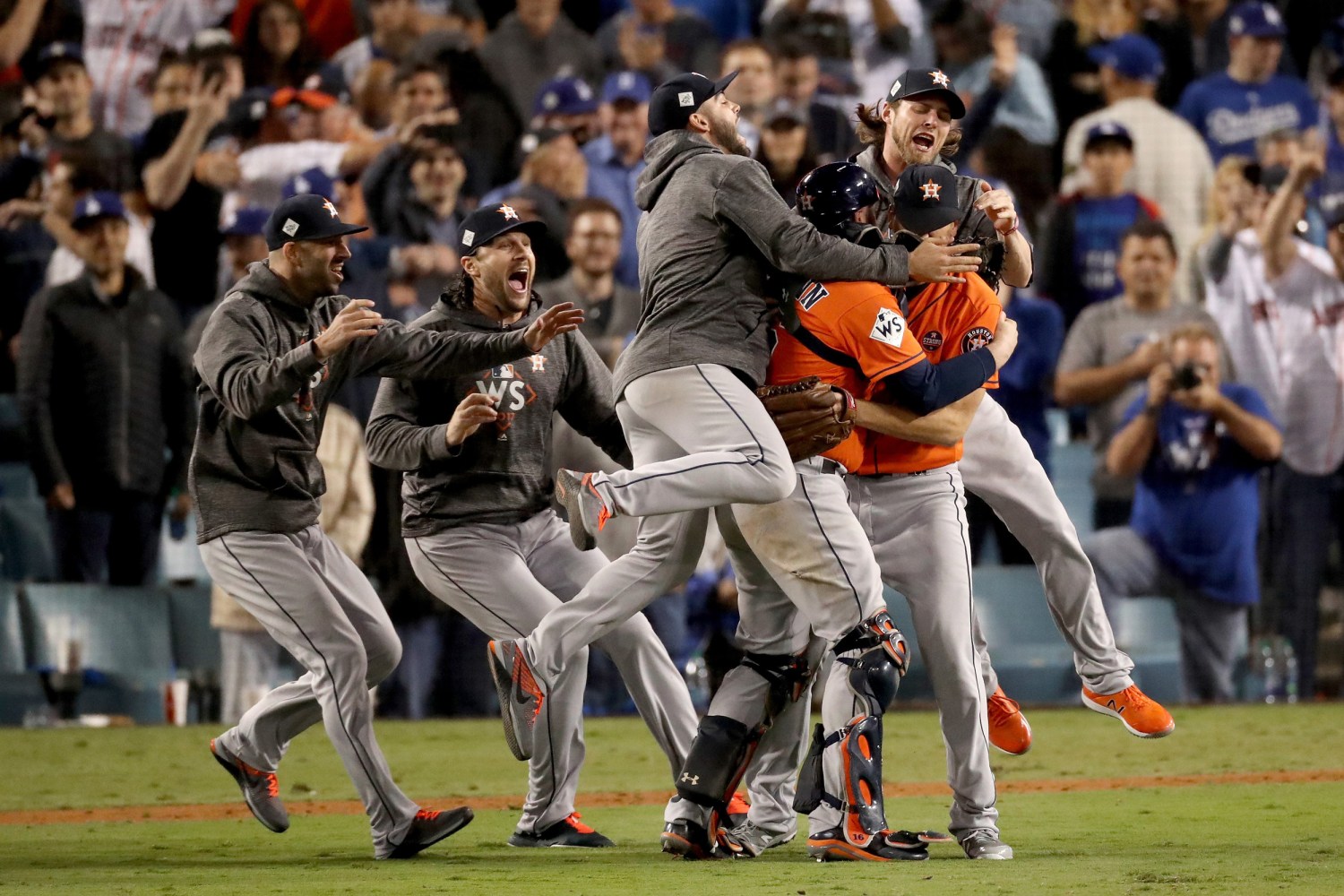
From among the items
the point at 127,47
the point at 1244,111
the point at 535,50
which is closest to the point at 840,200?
the point at 535,50

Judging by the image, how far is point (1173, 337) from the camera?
33.0 feet

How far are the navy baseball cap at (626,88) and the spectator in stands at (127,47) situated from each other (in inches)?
110

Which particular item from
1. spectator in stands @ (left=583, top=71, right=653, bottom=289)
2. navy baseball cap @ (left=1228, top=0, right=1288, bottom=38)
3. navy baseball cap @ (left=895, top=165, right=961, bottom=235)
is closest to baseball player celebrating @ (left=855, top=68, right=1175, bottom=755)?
navy baseball cap @ (left=895, top=165, right=961, bottom=235)

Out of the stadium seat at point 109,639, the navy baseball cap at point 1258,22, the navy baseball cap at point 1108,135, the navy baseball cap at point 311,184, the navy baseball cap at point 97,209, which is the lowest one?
the stadium seat at point 109,639

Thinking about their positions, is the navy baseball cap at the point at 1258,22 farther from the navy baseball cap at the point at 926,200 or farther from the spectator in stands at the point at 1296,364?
the navy baseball cap at the point at 926,200

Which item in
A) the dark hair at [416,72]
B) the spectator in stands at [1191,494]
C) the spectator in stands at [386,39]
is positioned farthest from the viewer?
the spectator in stands at [386,39]

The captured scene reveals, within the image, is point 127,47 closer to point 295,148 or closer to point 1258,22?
point 295,148

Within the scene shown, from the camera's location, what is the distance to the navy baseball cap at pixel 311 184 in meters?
10.6

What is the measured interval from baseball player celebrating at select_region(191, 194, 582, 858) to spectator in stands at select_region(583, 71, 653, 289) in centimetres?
536

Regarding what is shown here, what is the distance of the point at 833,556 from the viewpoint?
5.20m

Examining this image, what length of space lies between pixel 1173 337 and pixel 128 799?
5.81 metres

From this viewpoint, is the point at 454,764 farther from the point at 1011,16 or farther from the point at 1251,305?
the point at 1011,16

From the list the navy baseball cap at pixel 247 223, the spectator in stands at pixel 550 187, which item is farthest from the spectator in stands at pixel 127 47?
the spectator in stands at pixel 550 187

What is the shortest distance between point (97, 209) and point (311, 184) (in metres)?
1.20
